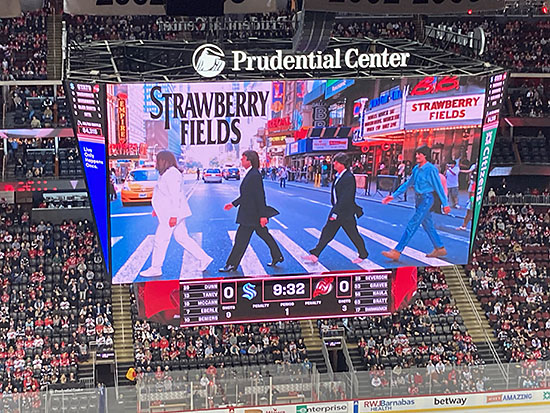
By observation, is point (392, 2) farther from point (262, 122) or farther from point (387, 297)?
point (387, 297)

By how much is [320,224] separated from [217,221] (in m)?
1.78

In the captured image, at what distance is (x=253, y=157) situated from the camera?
646 inches

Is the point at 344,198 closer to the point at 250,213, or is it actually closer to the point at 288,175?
the point at 288,175

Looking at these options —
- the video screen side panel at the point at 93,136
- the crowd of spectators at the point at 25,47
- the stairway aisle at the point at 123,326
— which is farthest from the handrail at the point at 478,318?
the crowd of spectators at the point at 25,47

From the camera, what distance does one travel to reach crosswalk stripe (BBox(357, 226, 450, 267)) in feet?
56.3

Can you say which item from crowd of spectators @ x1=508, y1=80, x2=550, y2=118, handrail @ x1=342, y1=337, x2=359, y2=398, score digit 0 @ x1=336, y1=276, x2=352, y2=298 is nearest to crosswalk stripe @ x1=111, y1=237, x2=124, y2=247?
score digit 0 @ x1=336, y1=276, x2=352, y2=298

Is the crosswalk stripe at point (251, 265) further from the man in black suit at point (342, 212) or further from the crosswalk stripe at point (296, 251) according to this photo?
the man in black suit at point (342, 212)

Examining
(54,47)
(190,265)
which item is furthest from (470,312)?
(54,47)

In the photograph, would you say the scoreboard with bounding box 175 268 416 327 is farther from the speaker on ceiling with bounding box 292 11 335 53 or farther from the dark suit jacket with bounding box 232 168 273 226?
the speaker on ceiling with bounding box 292 11 335 53

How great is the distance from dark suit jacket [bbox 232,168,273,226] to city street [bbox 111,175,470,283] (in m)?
0.11

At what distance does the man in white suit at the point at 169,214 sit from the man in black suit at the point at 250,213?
0.52 meters

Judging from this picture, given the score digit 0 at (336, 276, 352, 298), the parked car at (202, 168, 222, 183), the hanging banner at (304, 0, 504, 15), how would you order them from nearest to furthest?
the hanging banner at (304, 0, 504, 15), the parked car at (202, 168, 222, 183), the score digit 0 at (336, 276, 352, 298)

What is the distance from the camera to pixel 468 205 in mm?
A: 17234

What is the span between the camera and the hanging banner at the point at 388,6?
14328 millimetres
